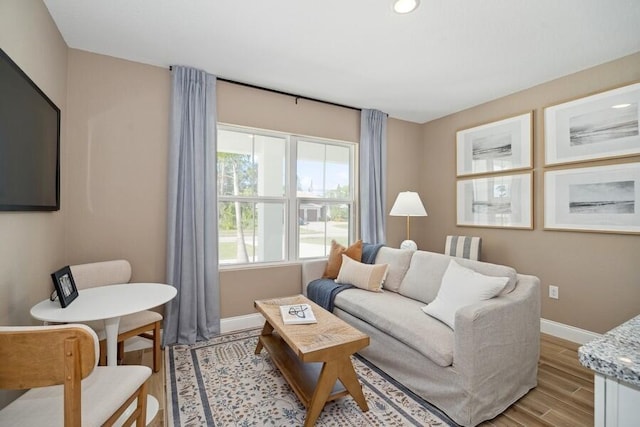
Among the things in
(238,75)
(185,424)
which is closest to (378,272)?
(185,424)

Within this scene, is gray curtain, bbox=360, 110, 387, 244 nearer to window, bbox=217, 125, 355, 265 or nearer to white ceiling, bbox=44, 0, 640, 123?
window, bbox=217, 125, 355, 265

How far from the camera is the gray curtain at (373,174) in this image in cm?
391

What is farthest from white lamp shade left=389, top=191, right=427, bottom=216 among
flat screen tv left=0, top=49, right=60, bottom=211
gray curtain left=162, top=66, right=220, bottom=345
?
flat screen tv left=0, top=49, right=60, bottom=211

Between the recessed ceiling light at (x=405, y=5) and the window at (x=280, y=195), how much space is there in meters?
1.83

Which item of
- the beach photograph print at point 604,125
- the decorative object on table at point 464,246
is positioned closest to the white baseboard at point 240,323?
the decorative object on table at point 464,246

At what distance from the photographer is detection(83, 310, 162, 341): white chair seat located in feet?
6.82

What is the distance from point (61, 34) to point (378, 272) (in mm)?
3271

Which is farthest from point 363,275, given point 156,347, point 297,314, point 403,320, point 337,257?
point 156,347

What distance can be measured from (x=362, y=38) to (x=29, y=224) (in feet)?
8.43

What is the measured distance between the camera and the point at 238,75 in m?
3.02

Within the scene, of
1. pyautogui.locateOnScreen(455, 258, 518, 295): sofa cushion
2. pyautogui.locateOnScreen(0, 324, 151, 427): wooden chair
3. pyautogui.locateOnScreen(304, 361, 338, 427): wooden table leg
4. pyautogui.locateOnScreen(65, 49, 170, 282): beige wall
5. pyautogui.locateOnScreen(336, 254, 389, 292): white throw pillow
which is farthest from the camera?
pyautogui.locateOnScreen(336, 254, 389, 292): white throw pillow

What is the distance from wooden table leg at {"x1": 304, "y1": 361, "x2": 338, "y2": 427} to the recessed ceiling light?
2.27m

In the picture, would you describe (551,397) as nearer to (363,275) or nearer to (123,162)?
(363,275)

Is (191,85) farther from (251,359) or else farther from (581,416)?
(581,416)
